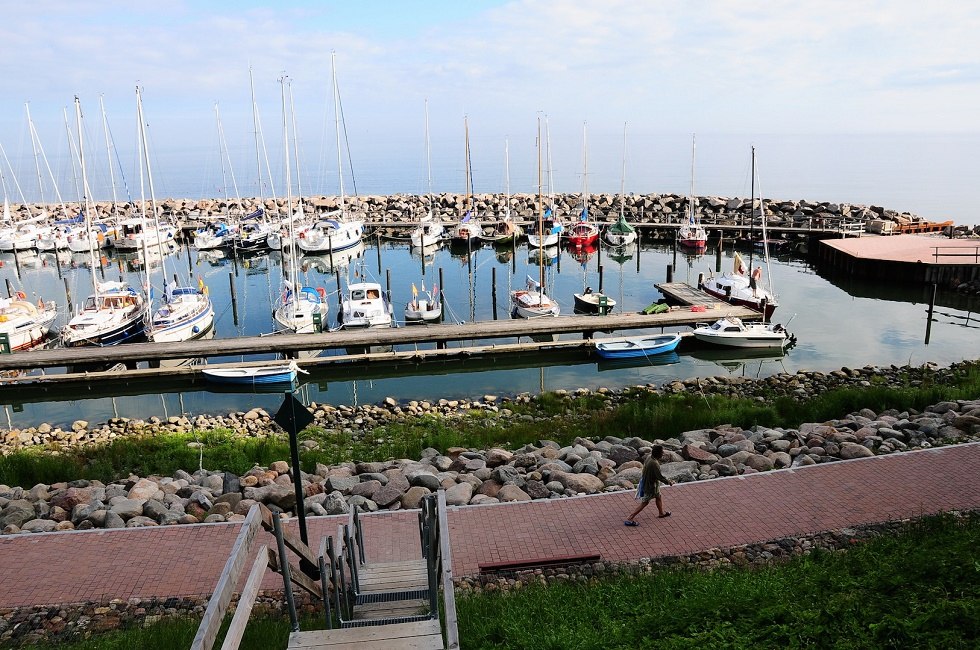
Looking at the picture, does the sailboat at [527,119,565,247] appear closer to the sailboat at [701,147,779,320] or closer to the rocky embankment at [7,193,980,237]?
the rocky embankment at [7,193,980,237]

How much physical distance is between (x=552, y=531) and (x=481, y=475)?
3218 mm

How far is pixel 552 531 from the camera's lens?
1075cm

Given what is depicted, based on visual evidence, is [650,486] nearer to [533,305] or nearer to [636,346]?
[636,346]

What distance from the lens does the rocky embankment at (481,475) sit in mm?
12234

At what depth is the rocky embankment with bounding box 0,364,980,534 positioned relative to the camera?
1223cm

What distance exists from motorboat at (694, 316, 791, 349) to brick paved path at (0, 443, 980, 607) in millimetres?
17040

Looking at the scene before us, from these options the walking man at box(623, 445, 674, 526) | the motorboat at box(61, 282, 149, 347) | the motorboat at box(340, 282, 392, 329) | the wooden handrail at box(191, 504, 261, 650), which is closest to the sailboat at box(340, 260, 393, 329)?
the motorboat at box(340, 282, 392, 329)

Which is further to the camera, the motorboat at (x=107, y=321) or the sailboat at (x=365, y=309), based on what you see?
the sailboat at (x=365, y=309)

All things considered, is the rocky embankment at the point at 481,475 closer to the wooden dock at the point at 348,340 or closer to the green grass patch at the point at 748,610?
the green grass patch at the point at 748,610

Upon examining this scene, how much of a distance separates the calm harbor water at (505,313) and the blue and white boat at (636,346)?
568 millimetres

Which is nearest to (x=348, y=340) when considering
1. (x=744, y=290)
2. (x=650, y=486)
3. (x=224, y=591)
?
(x=744, y=290)

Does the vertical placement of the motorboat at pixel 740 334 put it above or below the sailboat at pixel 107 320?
below

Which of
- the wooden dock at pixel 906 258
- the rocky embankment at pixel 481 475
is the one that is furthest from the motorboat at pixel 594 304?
the rocky embankment at pixel 481 475

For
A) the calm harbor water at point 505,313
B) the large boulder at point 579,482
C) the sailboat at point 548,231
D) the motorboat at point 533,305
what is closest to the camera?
the large boulder at point 579,482
